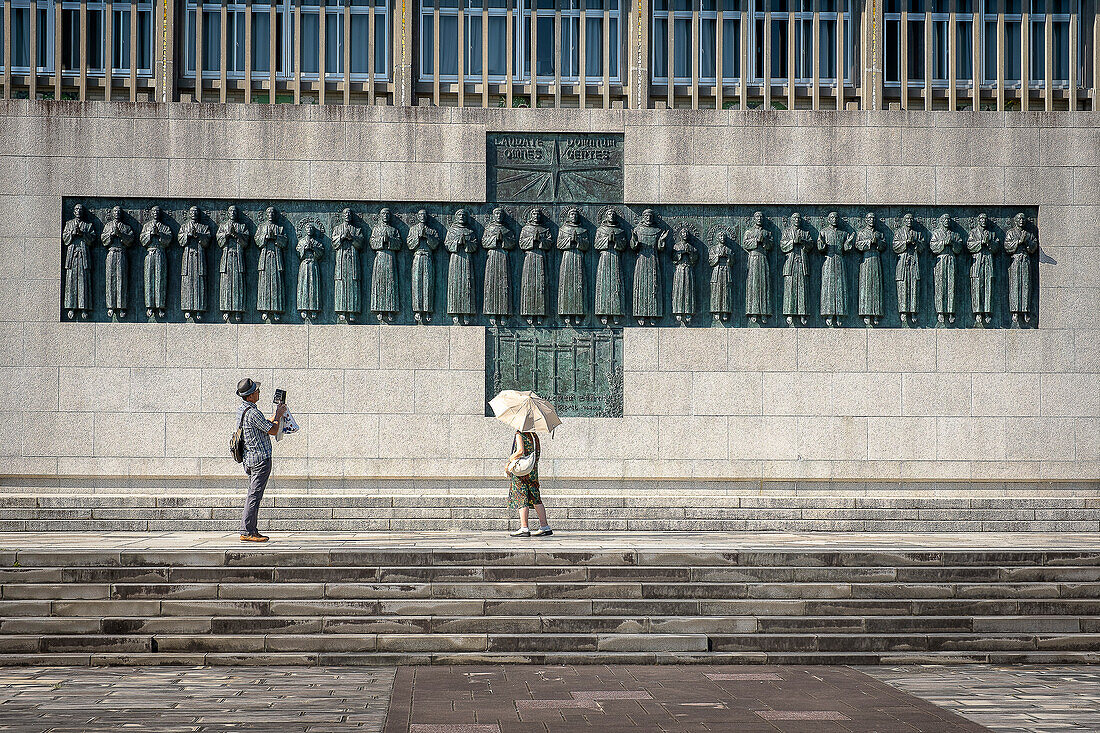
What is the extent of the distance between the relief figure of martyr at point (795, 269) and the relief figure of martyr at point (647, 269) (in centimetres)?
175

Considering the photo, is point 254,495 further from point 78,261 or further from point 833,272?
point 833,272

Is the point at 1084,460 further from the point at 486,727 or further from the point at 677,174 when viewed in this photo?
the point at 486,727

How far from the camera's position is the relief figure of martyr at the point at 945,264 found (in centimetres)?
1570

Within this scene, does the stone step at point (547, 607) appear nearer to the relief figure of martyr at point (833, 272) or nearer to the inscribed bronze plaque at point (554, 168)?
the relief figure of martyr at point (833, 272)

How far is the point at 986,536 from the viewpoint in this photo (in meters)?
14.0

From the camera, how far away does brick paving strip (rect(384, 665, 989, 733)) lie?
23.5ft

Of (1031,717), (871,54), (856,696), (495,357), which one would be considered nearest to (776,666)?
(856,696)

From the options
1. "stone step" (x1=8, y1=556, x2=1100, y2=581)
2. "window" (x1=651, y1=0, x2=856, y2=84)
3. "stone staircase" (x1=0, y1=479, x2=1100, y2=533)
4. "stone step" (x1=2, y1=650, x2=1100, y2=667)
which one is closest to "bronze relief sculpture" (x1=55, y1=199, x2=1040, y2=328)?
"stone staircase" (x1=0, y1=479, x2=1100, y2=533)

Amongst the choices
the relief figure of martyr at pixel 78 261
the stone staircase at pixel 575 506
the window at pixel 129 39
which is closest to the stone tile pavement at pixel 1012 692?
the stone staircase at pixel 575 506

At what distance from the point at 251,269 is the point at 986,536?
10.5 m

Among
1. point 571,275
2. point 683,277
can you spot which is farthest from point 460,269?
point 683,277

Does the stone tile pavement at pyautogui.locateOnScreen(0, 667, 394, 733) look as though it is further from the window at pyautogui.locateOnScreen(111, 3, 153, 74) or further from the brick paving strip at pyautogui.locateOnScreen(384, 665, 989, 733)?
the window at pyautogui.locateOnScreen(111, 3, 153, 74)

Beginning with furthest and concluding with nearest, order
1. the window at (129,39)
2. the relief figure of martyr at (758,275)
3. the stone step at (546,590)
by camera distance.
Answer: the window at (129,39) → the relief figure of martyr at (758,275) → the stone step at (546,590)

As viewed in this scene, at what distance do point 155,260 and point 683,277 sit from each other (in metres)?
7.39
